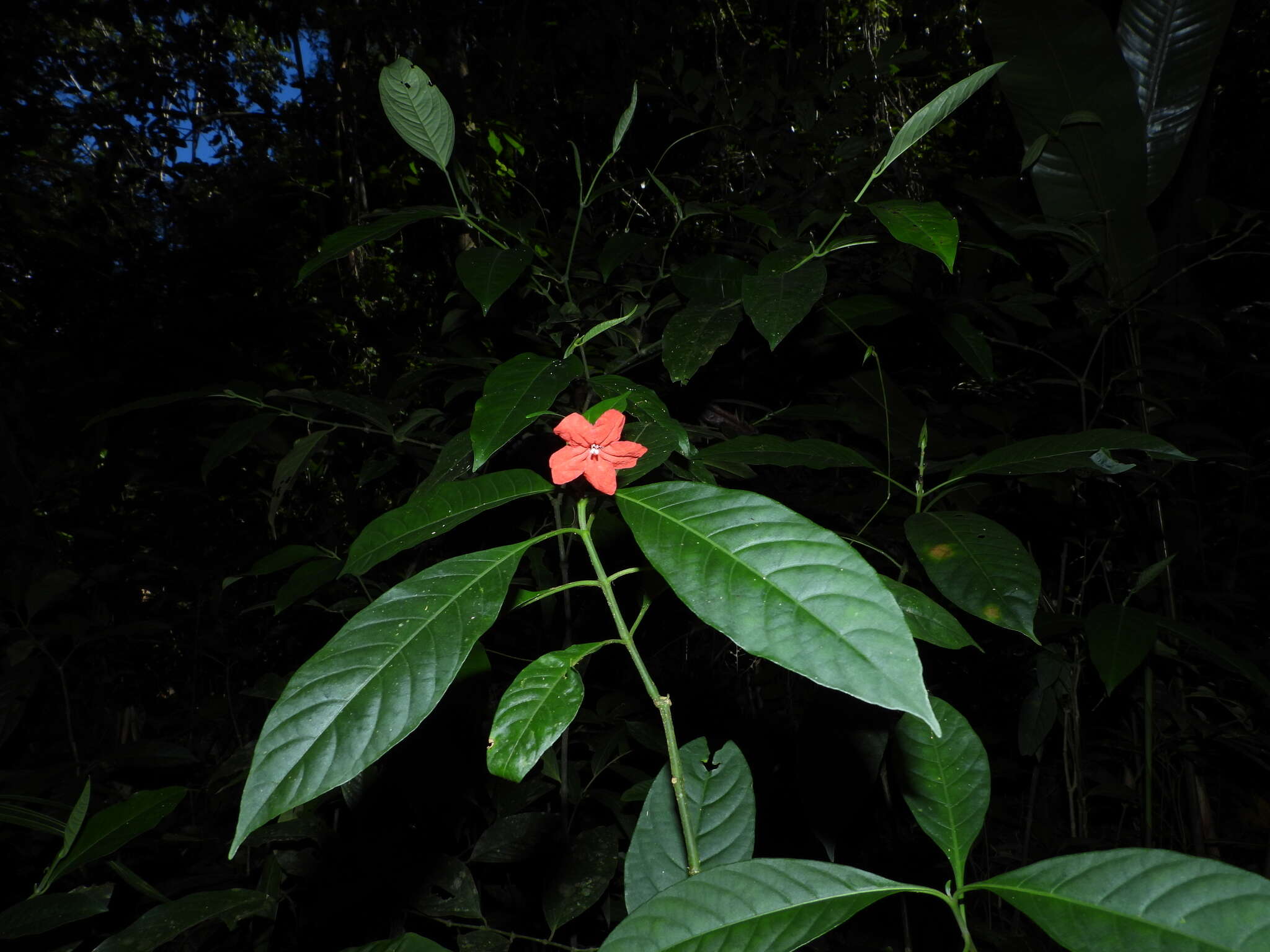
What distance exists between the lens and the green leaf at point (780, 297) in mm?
689

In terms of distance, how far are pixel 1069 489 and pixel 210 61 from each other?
11.8 ft

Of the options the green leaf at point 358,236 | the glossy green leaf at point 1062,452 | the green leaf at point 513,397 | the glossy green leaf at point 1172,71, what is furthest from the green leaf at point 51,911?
the glossy green leaf at point 1172,71

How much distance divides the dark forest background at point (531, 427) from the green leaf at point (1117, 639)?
68 millimetres

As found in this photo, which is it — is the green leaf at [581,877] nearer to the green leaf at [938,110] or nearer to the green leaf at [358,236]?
the green leaf at [358,236]

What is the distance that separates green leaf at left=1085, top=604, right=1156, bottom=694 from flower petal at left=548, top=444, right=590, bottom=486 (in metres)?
0.63

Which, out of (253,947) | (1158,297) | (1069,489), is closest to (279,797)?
(253,947)

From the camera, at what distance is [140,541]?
3072mm

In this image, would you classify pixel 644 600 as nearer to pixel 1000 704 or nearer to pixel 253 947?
pixel 253 947

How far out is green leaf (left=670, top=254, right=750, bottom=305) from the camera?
3.34 ft

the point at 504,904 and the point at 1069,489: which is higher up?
the point at 1069,489

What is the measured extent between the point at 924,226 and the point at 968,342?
50 centimetres

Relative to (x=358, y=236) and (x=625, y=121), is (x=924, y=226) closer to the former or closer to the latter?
(x=625, y=121)

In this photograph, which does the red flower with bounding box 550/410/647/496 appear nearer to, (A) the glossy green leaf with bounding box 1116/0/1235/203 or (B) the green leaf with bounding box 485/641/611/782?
(B) the green leaf with bounding box 485/641/611/782

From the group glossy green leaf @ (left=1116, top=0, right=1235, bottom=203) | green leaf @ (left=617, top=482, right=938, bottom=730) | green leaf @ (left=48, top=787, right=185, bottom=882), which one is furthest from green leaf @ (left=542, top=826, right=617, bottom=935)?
glossy green leaf @ (left=1116, top=0, right=1235, bottom=203)
